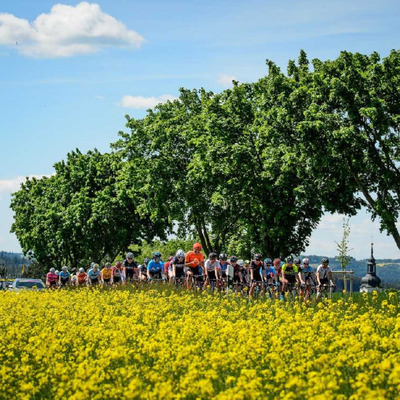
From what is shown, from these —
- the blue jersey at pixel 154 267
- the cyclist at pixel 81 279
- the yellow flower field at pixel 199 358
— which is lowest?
the yellow flower field at pixel 199 358

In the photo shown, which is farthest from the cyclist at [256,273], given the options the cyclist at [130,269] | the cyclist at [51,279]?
the cyclist at [51,279]

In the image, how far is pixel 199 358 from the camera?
436 inches

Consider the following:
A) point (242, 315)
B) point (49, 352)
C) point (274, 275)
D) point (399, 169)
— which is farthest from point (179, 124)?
point (49, 352)

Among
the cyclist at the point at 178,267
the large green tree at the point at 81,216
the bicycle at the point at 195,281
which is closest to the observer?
the bicycle at the point at 195,281

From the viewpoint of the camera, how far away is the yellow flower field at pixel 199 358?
9.09 metres

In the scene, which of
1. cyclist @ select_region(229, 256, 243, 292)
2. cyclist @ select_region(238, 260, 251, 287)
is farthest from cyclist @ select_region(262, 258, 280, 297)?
cyclist @ select_region(229, 256, 243, 292)

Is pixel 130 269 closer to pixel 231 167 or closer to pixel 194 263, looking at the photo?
pixel 194 263

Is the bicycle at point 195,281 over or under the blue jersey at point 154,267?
under

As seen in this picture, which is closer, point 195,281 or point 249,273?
point 249,273

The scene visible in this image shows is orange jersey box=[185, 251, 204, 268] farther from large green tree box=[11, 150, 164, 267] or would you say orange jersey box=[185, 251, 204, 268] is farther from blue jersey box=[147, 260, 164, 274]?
large green tree box=[11, 150, 164, 267]

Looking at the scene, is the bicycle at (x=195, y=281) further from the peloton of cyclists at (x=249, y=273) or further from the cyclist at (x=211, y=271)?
the cyclist at (x=211, y=271)

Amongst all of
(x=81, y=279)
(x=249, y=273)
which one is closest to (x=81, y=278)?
(x=81, y=279)

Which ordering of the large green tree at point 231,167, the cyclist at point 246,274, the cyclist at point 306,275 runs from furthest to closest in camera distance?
the large green tree at point 231,167 < the cyclist at point 246,274 < the cyclist at point 306,275

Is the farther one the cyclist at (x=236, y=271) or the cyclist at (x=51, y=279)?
the cyclist at (x=51, y=279)
